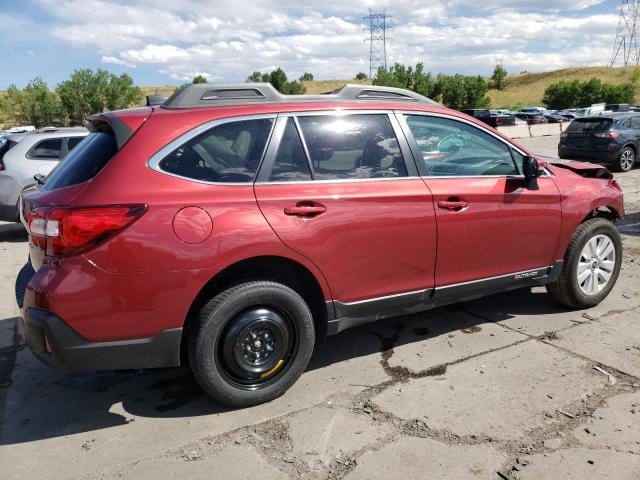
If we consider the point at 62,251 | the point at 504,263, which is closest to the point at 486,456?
the point at 504,263

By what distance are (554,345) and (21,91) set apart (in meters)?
77.0

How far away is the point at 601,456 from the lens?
2799mm

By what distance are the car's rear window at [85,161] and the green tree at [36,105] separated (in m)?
67.9

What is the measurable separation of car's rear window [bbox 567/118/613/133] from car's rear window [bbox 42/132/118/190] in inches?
580

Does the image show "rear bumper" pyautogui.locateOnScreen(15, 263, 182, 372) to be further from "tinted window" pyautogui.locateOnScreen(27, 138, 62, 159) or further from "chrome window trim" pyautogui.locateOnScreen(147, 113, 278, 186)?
"tinted window" pyautogui.locateOnScreen(27, 138, 62, 159)

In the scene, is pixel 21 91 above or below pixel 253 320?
above

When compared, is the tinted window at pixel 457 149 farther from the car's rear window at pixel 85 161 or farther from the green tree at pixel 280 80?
the green tree at pixel 280 80

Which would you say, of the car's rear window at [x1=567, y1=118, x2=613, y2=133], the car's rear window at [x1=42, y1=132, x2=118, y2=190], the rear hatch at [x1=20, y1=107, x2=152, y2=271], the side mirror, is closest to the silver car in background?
the rear hatch at [x1=20, y1=107, x2=152, y2=271]

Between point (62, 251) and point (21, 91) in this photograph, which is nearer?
point (62, 251)

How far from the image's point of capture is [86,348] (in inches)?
112

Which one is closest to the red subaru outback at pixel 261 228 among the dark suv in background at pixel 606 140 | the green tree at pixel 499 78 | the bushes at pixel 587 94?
the dark suv in background at pixel 606 140

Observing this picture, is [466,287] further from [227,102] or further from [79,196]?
[79,196]

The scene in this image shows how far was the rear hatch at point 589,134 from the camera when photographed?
48.2 feet

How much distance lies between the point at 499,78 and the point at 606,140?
310ft
